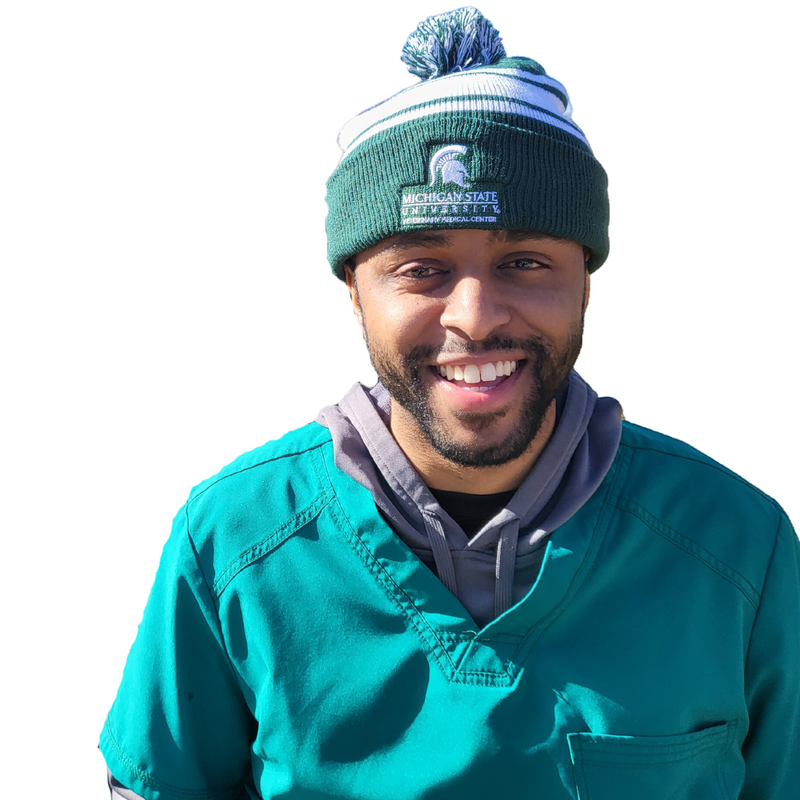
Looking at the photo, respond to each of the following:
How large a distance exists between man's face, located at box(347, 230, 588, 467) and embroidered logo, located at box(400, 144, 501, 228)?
4cm

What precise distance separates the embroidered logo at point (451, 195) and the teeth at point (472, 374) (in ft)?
0.94

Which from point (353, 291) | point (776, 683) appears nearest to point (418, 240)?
point (353, 291)

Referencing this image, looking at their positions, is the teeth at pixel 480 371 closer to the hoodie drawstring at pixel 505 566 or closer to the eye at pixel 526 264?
the eye at pixel 526 264

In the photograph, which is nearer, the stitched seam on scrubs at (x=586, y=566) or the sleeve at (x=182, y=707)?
the stitched seam on scrubs at (x=586, y=566)

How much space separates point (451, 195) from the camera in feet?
5.67

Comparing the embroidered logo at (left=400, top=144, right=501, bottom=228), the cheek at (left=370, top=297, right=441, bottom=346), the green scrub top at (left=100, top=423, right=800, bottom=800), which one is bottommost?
the green scrub top at (left=100, top=423, right=800, bottom=800)

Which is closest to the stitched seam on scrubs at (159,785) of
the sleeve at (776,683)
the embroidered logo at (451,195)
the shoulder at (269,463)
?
the shoulder at (269,463)

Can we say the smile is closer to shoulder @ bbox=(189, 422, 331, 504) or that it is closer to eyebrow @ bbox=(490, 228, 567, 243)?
eyebrow @ bbox=(490, 228, 567, 243)

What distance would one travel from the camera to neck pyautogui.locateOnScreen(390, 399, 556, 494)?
74.0 inches

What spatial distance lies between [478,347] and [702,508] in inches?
25.4

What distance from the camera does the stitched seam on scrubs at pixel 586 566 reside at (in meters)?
1.71

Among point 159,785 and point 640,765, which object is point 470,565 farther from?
point 159,785

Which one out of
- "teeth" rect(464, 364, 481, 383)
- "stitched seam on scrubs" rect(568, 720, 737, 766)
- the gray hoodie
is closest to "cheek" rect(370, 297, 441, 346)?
"teeth" rect(464, 364, 481, 383)

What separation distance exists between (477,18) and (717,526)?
1242 millimetres
